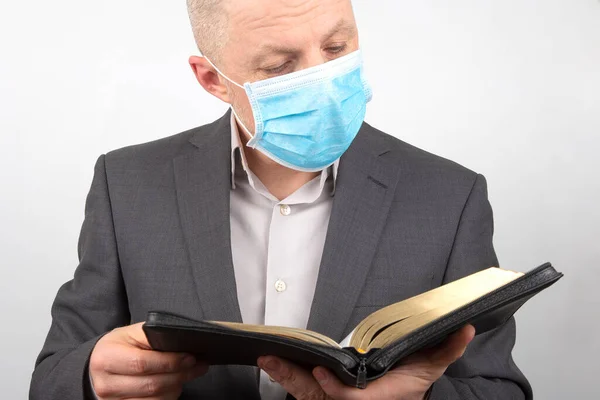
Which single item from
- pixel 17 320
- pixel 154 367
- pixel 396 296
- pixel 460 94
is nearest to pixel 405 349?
pixel 154 367

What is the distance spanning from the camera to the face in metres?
1.91

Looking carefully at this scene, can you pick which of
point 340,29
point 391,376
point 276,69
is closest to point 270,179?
point 276,69

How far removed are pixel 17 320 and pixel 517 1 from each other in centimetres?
194

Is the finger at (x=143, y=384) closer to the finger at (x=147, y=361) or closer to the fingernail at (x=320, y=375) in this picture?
the finger at (x=147, y=361)

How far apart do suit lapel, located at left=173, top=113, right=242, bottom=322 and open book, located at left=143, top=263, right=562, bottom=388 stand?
1.18 feet

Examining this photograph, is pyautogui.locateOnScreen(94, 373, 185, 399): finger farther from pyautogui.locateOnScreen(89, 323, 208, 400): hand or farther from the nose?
the nose

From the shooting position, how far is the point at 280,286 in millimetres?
2084

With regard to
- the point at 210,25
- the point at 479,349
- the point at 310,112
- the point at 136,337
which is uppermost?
the point at 210,25

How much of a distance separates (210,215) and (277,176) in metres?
0.18

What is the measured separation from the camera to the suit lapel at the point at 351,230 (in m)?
2.01

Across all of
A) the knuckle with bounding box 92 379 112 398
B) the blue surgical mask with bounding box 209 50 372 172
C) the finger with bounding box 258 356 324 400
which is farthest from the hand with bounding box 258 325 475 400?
the blue surgical mask with bounding box 209 50 372 172

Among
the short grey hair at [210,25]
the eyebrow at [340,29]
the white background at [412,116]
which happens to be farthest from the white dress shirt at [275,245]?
the white background at [412,116]

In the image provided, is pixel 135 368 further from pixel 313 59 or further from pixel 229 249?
pixel 313 59

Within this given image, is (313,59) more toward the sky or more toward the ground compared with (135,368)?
more toward the sky
